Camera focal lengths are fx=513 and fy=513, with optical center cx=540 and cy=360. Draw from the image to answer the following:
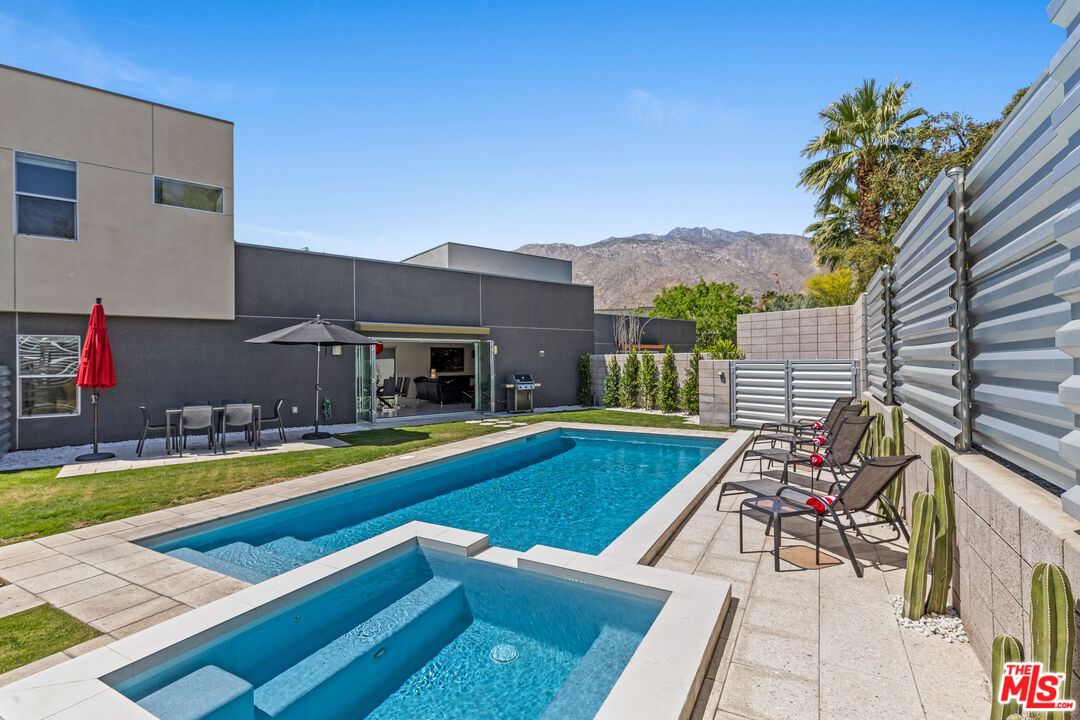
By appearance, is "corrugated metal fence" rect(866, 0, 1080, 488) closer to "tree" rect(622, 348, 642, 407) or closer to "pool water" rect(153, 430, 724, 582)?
"pool water" rect(153, 430, 724, 582)

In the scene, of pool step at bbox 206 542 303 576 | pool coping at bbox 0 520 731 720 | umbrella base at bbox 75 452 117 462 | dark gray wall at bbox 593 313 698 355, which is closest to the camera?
pool coping at bbox 0 520 731 720

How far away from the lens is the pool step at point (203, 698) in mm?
2553

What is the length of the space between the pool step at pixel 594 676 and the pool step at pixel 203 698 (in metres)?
1.61

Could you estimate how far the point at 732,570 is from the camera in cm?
397

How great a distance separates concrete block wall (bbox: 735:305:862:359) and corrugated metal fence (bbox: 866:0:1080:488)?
28.5ft

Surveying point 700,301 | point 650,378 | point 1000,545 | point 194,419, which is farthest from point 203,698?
point 700,301

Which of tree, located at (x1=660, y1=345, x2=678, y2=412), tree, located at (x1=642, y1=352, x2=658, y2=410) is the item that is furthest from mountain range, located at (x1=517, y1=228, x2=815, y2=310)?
tree, located at (x1=660, y1=345, x2=678, y2=412)

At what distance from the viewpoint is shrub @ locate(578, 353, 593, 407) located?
17609 millimetres

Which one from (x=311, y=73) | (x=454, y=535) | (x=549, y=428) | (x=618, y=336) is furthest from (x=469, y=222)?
(x=454, y=535)

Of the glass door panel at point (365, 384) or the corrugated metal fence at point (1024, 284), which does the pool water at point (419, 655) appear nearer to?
the corrugated metal fence at point (1024, 284)

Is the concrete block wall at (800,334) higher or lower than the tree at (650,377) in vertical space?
higher

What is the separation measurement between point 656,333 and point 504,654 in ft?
90.1

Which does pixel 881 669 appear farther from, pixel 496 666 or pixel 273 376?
pixel 273 376

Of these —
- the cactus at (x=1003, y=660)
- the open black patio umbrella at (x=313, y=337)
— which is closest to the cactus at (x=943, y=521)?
the cactus at (x=1003, y=660)
